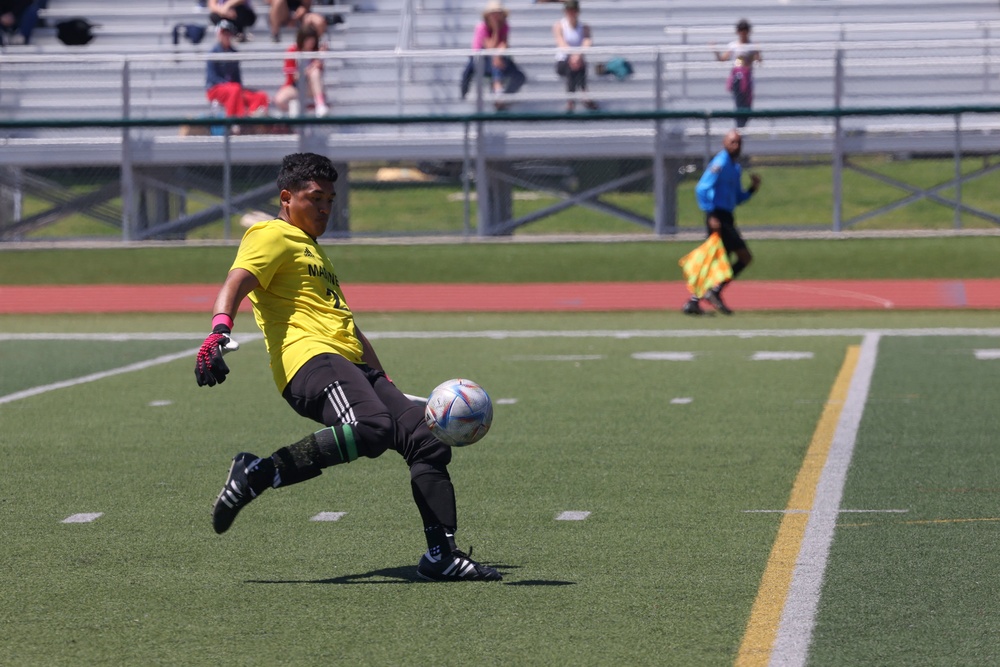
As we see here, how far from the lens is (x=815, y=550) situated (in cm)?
Answer: 688

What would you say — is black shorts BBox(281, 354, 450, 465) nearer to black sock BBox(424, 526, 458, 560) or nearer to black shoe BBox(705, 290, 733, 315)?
black sock BBox(424, 526, 458, 560)

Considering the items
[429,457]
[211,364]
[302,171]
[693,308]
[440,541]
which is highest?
[302,171]

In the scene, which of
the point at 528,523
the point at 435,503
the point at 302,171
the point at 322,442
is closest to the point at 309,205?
the point at 302,171

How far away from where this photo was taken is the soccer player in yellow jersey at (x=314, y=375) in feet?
20.7

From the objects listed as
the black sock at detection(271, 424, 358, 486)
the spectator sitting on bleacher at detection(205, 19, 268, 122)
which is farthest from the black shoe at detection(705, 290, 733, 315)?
the black sock at detection(271, 424, 358, 486)

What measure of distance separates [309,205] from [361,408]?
91cm

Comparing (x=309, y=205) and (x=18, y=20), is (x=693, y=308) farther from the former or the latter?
(x=18, y=20)

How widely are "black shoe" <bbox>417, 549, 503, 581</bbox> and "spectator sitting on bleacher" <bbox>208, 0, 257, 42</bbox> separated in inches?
899

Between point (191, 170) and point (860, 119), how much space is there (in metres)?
9.46

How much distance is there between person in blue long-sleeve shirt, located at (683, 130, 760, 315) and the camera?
736 inches

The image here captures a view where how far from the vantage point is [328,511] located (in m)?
7.98

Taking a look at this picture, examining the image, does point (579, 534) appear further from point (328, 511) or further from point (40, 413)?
point (40, 413)

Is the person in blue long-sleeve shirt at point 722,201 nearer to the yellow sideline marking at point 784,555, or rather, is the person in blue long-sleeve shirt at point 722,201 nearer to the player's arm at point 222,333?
the yellow sideline marking at point 784,555

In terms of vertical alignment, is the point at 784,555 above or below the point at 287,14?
below
